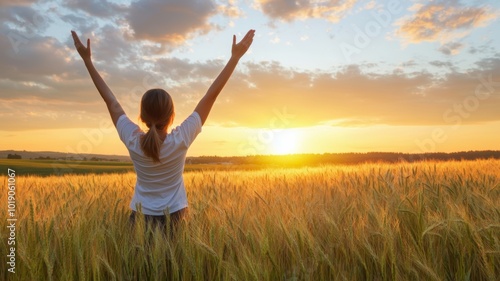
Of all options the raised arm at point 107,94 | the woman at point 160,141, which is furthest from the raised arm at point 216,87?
the raised arm at point 107,94

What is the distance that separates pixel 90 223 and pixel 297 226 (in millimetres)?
1444

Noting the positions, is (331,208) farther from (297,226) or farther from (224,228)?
(224,228)

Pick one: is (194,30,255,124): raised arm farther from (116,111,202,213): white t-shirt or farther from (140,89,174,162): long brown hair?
(140,89,174,162): long brown hair

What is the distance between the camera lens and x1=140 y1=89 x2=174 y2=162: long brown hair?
2.88 meters

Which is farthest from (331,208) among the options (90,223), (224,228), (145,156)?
(90,223)

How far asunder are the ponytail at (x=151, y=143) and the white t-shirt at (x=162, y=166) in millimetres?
119

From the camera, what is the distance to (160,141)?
296 cm

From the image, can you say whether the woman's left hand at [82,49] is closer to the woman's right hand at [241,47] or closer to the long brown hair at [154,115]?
the long brown hair at [154,115]

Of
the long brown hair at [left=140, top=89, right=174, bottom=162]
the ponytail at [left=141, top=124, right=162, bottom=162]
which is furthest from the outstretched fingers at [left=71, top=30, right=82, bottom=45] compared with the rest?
the ponytail at [left=141, top=124, right=162, bottom=162]

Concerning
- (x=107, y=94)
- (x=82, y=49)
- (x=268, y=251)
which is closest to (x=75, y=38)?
(x=82, y=49)

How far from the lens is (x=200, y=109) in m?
3.18

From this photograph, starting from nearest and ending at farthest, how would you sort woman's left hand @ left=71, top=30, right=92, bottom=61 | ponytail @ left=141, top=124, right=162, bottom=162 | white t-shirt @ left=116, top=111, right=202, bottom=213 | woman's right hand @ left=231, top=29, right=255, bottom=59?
ponytail @ left=141, top=124, right=162, bottom=162, white t-shirt @ left=116, top=111, right=202, bottom=213, woman's right hand @ left=231, top=29, right=255, bottom=59, woman's left hand @ left=71, top=30, right=92, bottom=61

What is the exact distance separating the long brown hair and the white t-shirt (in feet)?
0.35

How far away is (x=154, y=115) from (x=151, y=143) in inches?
Answer: 8.7
